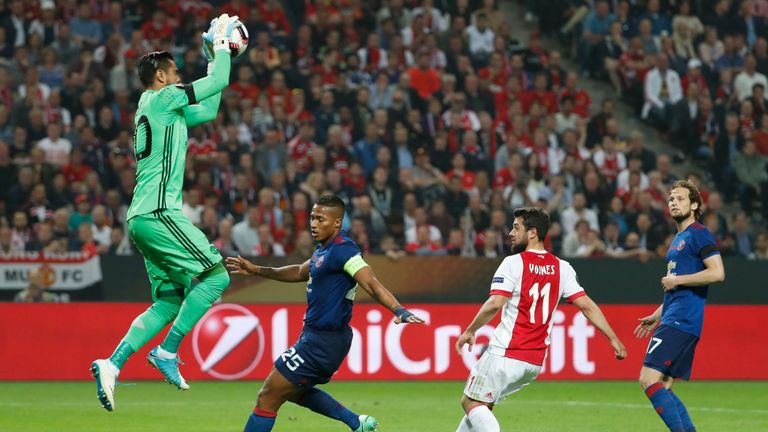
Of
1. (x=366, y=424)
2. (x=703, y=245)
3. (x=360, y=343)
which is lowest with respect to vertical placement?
(x=360, y=343)

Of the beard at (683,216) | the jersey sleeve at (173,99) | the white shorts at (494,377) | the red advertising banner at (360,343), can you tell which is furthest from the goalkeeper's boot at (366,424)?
the red advertising banner at (360,343)

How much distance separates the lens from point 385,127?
20.9 metres

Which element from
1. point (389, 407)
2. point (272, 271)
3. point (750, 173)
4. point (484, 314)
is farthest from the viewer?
point (750, 173)

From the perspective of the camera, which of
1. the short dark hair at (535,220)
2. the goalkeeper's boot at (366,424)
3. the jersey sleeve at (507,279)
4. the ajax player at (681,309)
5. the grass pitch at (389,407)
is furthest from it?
the grass pitch at (389,407)

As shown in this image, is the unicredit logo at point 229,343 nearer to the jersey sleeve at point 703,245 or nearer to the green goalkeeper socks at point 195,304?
the green goalkeeper socks at point 195,304

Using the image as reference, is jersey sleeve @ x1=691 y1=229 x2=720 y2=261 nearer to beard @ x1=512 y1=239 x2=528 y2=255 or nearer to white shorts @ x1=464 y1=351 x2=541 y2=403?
beard @ x1=512 y1=239 x2=528 y2=255

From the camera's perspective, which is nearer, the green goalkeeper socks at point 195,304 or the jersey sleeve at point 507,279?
the green goalkeeper socks at point 195,304

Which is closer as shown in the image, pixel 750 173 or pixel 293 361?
pixel 293 361

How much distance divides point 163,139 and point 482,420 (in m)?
Answer: 2.92

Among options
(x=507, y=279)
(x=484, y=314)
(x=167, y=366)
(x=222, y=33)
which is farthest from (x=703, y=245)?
(x=167, y=366)

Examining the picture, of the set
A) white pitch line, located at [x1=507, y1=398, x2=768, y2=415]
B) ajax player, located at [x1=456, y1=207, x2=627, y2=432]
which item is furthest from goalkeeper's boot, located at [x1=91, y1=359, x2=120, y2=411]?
white pitch line, located at [x1=507, y1=398, x2=768, y2=415]

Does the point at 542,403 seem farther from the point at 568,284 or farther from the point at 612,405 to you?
the point at 568,284

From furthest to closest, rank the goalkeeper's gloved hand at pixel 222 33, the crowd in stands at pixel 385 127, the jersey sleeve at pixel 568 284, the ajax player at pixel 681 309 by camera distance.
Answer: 1. the crowd in stands at pixel 385 127
2. the ajax player at pixel 681 309
3. the jersey sleeve at pixel 568 284
4. the goalkeeper's gloved hand at pixel 222 33

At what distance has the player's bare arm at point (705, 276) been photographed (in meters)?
9.73
